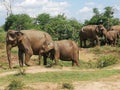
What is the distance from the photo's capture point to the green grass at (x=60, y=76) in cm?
1093

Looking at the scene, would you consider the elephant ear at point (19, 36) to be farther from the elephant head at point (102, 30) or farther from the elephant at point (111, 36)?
the elephant at point (111, 36)

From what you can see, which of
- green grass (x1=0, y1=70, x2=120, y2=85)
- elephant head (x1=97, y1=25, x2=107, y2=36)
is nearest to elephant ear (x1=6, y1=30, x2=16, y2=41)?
green grass (x1=0, y1=70, x2=120, y2=85)

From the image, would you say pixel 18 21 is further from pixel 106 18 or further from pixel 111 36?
pixel 111 36

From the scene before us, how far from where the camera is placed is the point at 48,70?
1216 cm

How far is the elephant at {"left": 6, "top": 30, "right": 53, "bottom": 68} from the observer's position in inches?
555

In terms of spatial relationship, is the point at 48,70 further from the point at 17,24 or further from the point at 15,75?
the point at 17,24

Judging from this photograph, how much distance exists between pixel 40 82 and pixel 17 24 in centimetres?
2769

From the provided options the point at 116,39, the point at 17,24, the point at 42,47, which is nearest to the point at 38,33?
the point at 42,47

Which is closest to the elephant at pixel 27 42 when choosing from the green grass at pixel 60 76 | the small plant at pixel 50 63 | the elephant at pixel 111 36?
the small plant at pixel 50 63

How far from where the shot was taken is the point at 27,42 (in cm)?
1420

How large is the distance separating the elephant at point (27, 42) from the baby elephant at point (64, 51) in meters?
0.38

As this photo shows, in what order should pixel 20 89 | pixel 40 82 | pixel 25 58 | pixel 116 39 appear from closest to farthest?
pixel 20 89 → pixel 40 82 → pixel 25 58 → pixel 116 39

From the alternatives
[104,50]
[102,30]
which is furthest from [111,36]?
→ [104,50]

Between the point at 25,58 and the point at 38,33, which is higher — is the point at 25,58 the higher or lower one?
the lower one
